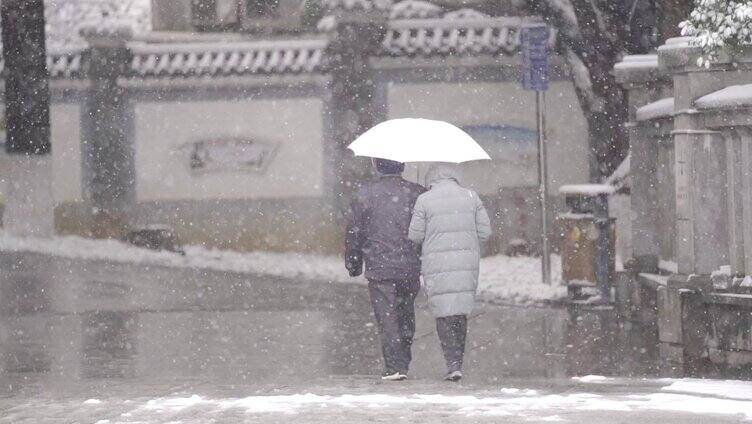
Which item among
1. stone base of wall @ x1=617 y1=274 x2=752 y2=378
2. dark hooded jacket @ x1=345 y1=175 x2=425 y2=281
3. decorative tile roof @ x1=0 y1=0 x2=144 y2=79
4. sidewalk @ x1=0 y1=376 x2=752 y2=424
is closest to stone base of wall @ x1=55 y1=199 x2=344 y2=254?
decorative tile roof @ x1=0 y1=0 x2=144 y2=79

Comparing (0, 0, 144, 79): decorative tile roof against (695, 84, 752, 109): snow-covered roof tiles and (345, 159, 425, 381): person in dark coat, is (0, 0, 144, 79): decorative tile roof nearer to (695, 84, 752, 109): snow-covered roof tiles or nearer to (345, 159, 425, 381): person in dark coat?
(345, 159, 425, 381): person in dark coat

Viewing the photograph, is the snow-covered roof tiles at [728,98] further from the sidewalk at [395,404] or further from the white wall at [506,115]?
the white wall at [506,115]

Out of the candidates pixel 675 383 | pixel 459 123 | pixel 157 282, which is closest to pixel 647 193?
pixel 675 383

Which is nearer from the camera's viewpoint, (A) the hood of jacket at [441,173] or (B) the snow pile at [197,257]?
(A) the hood of jacket at [441,173]

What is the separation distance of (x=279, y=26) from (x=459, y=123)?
3.60m

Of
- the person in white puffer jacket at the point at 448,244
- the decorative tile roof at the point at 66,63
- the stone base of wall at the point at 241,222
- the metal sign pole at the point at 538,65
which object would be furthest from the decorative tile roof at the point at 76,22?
the person in white puffer jacket at the point at 448,244

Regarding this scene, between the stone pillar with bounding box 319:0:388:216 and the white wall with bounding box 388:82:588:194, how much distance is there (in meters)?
0.45

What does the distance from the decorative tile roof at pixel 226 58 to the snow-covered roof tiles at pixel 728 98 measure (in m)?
12.4

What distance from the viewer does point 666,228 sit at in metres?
12.2

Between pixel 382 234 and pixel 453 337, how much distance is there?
82 cm

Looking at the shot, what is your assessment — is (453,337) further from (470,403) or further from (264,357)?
(264,357)

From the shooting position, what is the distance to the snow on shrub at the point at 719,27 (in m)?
9.44

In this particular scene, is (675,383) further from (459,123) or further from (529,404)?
(459,123)

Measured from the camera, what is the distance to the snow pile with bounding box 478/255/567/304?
51.1ft
